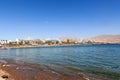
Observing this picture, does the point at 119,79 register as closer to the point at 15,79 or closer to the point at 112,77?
the point at 112,77

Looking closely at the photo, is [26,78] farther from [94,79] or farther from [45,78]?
[94,79]

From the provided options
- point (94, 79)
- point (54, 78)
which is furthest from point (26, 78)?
point (94, 79)

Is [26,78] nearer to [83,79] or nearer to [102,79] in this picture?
[83,79]

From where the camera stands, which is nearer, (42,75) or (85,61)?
(42,75)

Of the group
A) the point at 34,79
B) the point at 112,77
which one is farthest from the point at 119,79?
the point at 34,79

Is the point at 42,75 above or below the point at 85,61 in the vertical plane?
below

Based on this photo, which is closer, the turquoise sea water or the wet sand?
the wet sand

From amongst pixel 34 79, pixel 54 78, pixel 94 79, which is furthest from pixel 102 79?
pixel 34 79

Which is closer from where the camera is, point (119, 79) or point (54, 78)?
point (119, 79)

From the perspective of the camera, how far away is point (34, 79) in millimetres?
21922

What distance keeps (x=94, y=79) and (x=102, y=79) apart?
95 cm

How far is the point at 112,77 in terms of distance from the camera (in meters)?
22.5

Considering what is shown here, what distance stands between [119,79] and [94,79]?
2.90 m

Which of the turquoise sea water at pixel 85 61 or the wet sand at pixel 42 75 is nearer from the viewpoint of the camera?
the wet sand at pixel 42 75
